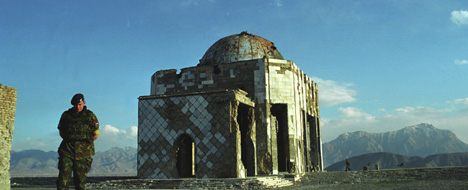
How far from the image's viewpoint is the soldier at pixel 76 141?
762cm

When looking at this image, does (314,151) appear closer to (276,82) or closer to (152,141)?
(276,82)

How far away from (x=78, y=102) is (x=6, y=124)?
1406 cm

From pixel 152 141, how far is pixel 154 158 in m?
1.04

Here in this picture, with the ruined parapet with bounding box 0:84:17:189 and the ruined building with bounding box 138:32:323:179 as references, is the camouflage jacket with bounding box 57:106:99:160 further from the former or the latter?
the ruined building with bounding box 138:32:323:179

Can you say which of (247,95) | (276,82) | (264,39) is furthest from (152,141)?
(264,39)

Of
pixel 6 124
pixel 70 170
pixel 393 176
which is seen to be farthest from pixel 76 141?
pixel 393 176

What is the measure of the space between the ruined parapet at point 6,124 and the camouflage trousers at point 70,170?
13821 mm

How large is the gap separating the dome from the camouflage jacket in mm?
22628

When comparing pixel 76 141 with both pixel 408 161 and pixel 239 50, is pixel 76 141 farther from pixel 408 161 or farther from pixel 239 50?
pixel 408 161

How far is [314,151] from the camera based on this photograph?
32844 mm

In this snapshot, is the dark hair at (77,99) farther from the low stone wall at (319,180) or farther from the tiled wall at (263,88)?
the tiled wall at (263,88)

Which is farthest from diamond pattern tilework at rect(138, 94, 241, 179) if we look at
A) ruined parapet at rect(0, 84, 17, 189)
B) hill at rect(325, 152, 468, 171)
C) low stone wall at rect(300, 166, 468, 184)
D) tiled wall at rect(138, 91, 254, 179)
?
hill at rect(325, 152, 468, 171)

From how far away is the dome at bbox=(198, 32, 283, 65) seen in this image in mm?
30469

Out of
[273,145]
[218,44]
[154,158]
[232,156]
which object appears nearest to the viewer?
[232,156]
